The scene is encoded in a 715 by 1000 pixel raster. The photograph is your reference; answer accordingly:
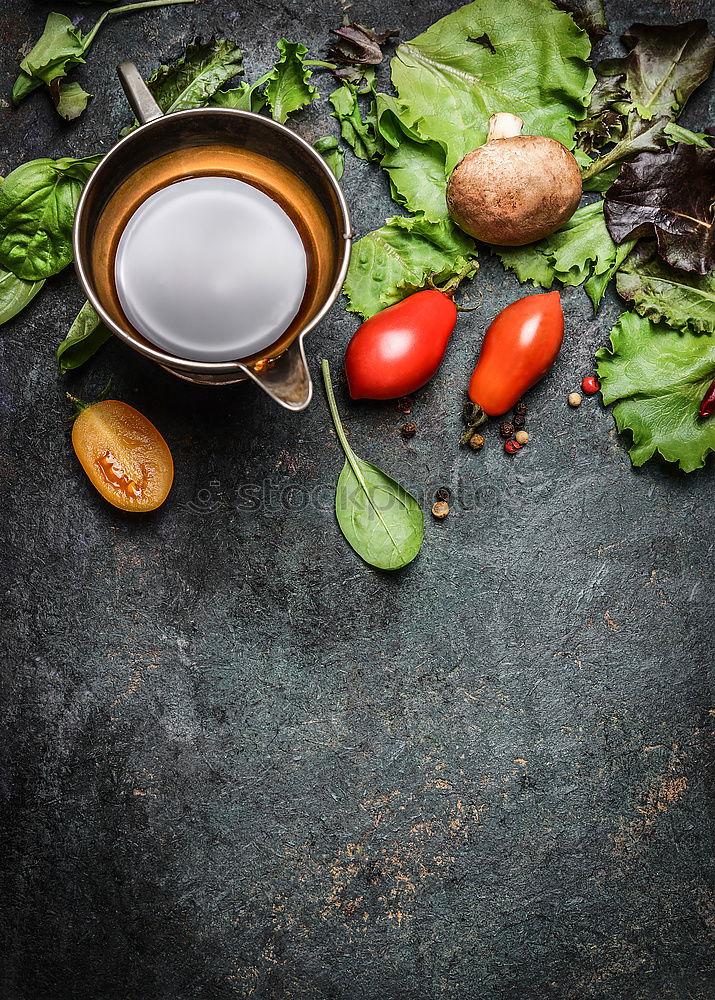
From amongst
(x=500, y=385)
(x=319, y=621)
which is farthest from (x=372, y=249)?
(x=319, y=621)

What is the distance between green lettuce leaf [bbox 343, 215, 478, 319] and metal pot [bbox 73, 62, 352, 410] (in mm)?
157

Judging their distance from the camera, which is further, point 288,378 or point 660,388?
point 660,388

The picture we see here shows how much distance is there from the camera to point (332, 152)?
47.1 inches

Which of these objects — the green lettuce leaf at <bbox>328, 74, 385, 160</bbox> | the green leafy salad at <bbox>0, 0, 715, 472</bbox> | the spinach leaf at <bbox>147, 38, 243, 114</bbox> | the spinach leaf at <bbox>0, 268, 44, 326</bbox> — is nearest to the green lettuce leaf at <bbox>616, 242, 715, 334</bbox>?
the green leafy salad at <bbox>0, 0, 715, 472</bbox>

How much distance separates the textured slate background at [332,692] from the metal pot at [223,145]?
21cm

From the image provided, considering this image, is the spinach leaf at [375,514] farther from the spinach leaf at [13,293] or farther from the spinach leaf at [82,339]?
the spinach leaf at [13,293]

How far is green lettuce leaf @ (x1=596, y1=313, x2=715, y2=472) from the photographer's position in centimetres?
118

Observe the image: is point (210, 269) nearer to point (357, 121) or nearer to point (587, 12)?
point (357, 121)

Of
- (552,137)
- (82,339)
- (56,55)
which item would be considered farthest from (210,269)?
(552,137)

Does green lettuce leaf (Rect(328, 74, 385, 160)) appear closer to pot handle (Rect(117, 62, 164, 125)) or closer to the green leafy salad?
the green leafy salad

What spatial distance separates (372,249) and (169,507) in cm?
50

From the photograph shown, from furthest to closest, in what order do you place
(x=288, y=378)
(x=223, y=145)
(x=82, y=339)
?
(x=82, y=339)
(x=223, y=145)
(x=288, y=378)

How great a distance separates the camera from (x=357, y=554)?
1188 mm

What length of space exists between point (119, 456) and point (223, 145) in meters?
0.46
